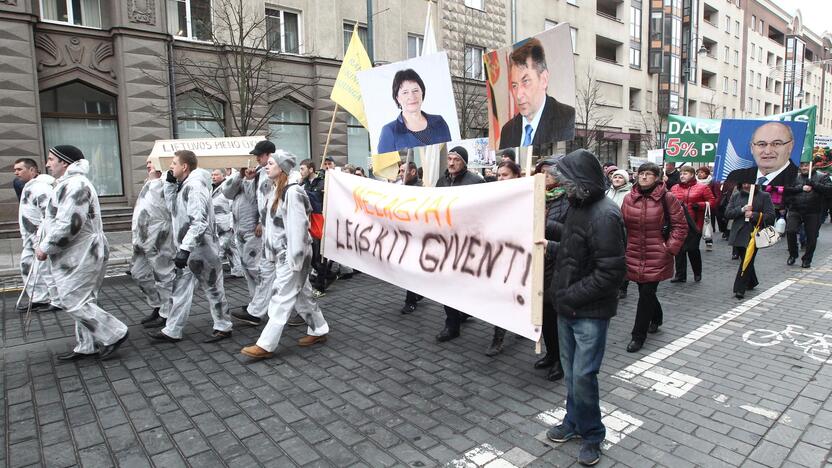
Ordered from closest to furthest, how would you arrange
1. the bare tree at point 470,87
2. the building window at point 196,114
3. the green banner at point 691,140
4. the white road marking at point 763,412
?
1. the white road marking at point 763,412
2. the green banner at point 691,140
3. the building window at point 196,114
4. the bare tree at point 470,87

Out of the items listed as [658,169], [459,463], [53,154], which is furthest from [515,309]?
[53,154]

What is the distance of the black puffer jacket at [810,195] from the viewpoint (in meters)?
9.40

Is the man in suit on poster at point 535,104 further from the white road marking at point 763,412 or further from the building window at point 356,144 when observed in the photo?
the building window at point 356,144

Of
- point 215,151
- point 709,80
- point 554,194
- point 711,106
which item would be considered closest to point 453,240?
point 554,194

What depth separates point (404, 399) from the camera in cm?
420

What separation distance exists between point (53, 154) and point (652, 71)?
131ft

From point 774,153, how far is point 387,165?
17.8 ft

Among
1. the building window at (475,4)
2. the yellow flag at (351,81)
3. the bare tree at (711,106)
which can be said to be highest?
the building window at (475,4)

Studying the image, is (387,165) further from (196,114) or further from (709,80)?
(709,80)

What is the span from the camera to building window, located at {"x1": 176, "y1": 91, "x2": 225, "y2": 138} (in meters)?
16.1

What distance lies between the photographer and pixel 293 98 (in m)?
18.3

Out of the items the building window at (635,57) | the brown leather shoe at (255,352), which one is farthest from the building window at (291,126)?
the building window at (635,57)

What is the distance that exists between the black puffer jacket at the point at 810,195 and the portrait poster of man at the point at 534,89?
6.95m

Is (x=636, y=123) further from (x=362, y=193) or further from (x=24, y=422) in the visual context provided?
(x=24, y=422)
